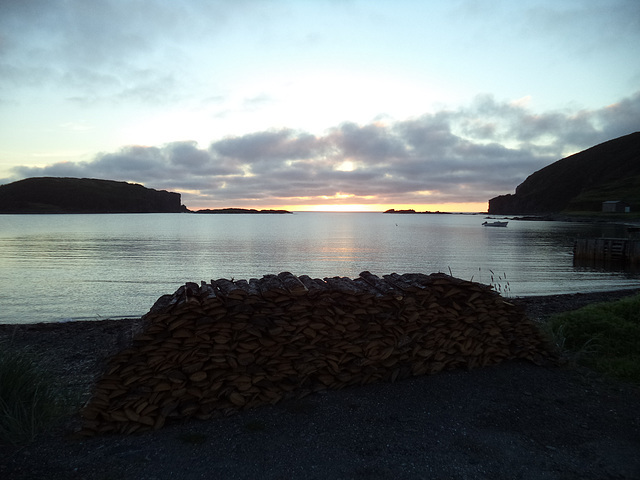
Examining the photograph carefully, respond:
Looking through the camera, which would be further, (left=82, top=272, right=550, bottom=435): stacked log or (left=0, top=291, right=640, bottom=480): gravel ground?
(left=82, top=272, right=550, bottom=435): stacked log

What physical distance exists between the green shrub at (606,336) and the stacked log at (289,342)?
1.47m

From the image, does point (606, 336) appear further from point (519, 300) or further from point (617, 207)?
point (617, 207)

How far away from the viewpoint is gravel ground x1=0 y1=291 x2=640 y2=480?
5.07m

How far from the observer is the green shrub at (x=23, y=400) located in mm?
5668

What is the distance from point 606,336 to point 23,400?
12.6 m

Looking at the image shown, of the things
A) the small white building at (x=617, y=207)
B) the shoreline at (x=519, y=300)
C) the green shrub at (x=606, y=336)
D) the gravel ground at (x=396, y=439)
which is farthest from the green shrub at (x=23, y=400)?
the small white building at (x=617, y=207)

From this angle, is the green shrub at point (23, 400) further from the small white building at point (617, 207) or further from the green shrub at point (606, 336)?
the small white building at point (617, 207)

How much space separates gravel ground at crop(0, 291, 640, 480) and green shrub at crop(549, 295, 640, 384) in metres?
0.91

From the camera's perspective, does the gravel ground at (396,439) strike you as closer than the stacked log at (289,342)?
Yes

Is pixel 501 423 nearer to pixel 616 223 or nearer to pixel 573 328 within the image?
pixel 573 328

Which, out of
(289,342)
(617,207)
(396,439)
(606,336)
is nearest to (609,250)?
(606,336)

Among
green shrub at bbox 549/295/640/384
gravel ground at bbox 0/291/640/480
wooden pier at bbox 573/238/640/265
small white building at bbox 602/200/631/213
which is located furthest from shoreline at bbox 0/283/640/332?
small white building at bbox 602/200/631/213

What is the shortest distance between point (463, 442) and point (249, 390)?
3516 mm

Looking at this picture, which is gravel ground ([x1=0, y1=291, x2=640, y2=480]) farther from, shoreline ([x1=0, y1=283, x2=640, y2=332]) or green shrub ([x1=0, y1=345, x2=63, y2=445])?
shoreline ([x1=0, y1=283, x2=640, y2=332])
